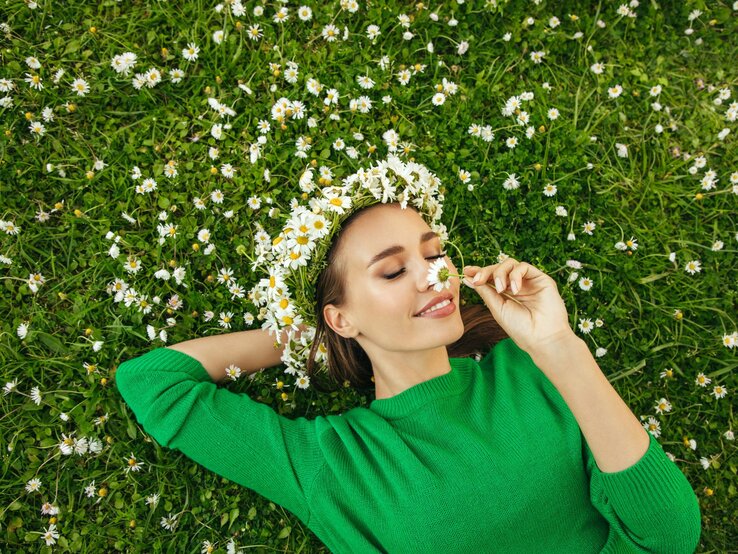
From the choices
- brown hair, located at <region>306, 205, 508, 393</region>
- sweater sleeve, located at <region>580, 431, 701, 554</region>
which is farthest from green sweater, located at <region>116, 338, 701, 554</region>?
brown hair, located at <region>306, 205, 508, 393</region>

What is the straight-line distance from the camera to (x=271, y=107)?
3.83 m

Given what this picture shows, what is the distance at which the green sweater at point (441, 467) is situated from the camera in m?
2.70

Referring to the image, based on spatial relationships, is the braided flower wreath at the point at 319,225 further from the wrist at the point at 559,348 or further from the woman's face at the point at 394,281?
the wrist at the point at 559,348

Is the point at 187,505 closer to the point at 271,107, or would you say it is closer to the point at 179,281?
the point at 179,281

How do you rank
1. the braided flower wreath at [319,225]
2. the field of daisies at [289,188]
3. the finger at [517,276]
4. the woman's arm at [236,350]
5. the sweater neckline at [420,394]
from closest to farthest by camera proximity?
the finger at [517,276], the braided flower wreath at [319,225], the sweater neckline at [420,394], the woman's arm at [236,350], the field of daisies at [289,188]

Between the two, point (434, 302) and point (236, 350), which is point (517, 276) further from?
point (236, 350)

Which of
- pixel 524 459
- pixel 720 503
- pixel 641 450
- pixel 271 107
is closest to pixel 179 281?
pixel 271 107

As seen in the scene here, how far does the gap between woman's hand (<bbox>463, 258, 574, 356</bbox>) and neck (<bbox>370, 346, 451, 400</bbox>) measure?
0.42 m

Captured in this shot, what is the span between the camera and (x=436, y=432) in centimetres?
292

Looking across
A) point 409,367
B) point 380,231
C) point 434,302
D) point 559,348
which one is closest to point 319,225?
point 380,231

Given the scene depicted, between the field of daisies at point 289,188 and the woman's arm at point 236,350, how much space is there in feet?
0.49

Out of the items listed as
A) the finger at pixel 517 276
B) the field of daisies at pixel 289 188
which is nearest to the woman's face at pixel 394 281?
the finger at pixel 517 276

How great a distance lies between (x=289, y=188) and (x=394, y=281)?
56.8 inches

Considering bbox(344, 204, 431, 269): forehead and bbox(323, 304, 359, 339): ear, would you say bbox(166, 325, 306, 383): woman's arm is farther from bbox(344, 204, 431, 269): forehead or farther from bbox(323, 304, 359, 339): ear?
bbox(344, 204, 431, 269): forehead
